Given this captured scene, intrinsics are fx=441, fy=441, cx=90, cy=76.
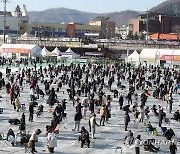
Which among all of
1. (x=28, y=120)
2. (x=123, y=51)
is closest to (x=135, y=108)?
(x=28, y=120)

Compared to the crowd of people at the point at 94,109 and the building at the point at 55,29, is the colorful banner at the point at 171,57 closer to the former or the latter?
the crowd of people at the point at 94,109

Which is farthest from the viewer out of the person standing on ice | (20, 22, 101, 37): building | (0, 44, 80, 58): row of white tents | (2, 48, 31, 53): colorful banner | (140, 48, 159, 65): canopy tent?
(20, 22, 101, 37): building

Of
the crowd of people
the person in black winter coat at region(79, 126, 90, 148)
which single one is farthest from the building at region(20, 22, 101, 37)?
the person in black winter coat at region(79, 126, 90, 148)

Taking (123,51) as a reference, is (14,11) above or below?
above

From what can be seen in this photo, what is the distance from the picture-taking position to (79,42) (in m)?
71.6

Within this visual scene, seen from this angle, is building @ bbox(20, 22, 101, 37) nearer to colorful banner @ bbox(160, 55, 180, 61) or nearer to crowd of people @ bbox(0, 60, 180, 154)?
colorful banner @ bbox(160, 55, 180, 61)

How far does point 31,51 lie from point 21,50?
1.82m

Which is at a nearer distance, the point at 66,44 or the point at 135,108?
the point at 135,108

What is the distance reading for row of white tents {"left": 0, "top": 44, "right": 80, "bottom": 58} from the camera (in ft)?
181

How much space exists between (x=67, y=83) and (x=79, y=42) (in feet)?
129

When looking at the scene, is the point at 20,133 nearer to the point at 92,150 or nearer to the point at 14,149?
the point at 14,149

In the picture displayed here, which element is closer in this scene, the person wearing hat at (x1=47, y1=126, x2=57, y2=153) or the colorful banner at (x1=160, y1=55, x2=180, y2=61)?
the person wearing hat at (x1=47, y1=126, x2=57, y2=153)

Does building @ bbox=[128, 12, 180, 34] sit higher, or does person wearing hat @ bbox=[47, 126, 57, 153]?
building @ bbox=[128, 12, 180, 34]

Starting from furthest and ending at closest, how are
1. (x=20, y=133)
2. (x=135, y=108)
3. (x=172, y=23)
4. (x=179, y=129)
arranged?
(x=172, y=23) → (x=135, y=108) → (x=179, y=129) → (x=20, y=133)
